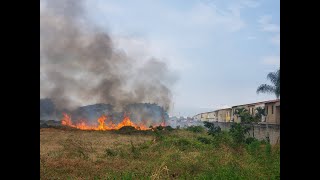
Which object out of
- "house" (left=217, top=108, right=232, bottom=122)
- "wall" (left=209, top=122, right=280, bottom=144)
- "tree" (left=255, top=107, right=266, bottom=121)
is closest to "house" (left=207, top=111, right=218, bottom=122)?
"house" (left=217, top=108, right=232, bottom=122)

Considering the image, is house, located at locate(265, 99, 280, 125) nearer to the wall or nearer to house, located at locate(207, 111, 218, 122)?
the wall

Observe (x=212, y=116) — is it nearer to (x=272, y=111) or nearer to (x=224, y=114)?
(x=224, y=114)

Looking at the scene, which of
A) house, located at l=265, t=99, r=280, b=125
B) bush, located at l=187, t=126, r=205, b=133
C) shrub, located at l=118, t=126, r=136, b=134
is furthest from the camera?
shrub, located at l=118, t=126, r=136, b=134

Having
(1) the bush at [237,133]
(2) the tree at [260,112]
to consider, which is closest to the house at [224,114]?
(2) the tree at [260,112]

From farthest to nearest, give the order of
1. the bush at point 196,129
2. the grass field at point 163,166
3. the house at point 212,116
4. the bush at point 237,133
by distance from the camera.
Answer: the house at point 212,116, the bush at point 196,129, the bush at point 237,133, the grass field at point 163,166

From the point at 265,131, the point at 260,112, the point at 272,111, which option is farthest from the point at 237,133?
the point at 260,112

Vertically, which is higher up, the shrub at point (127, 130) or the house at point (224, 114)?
the house at point (224, 114)

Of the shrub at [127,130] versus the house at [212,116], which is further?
the house at [212,116]

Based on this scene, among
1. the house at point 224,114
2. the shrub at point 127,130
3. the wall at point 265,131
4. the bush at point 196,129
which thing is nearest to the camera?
the wall at point 265,131

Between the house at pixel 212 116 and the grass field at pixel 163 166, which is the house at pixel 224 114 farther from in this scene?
the grass field at pixel 163 166
